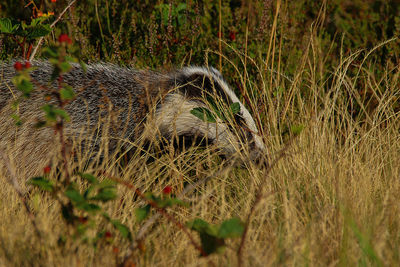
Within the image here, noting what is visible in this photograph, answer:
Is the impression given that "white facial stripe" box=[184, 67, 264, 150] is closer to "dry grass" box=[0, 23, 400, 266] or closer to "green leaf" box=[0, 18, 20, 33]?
"dry grass" box=[0, 23, 400, 266]

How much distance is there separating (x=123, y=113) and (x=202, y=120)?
629 millimetres

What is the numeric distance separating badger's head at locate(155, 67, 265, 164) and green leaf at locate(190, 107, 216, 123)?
0.07 metres

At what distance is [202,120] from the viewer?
150 inches

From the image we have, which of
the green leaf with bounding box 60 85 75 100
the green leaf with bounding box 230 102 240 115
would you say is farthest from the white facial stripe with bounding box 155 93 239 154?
the green leaf with bounding box 60 85 75 100

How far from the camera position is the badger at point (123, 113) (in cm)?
377

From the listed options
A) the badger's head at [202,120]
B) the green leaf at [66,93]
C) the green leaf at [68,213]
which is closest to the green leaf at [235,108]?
the badger's head at [202,120]

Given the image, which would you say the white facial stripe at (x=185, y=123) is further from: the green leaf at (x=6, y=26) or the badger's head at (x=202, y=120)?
the green leaf at (x=6, y=26)

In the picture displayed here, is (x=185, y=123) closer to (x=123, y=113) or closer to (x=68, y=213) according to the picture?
(x=123, y=113)

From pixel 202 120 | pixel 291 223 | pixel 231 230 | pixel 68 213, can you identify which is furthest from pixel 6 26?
pixel 231 230

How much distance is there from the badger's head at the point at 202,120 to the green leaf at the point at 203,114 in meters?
0.07

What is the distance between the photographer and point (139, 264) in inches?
96.1

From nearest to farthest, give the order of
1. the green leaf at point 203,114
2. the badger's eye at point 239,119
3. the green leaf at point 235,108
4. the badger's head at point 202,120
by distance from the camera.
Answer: the green leaf at point 203,114, the green leaf at point 235,108, the badger's head at point 202,120, the badger's eye at point 239,119

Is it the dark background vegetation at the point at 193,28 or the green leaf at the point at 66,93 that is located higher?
the green leaf at the point at 66,93

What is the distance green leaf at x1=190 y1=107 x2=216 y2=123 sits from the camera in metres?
3.44
